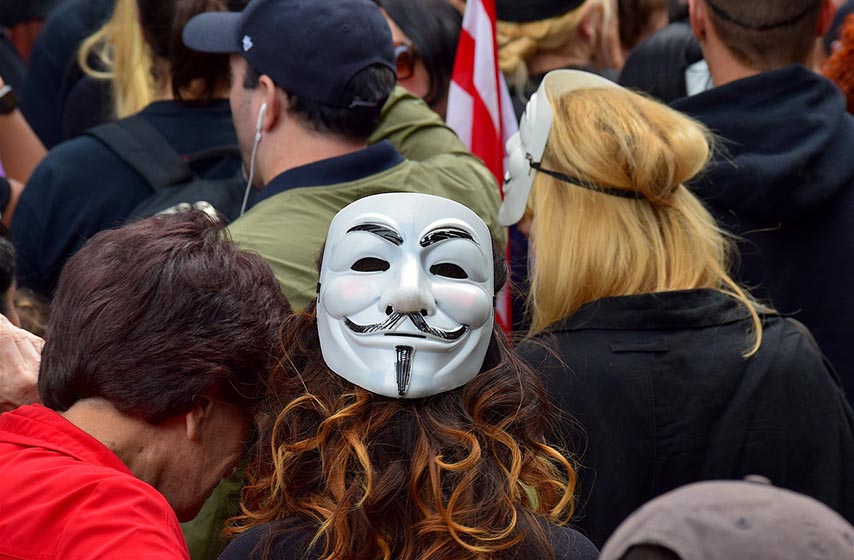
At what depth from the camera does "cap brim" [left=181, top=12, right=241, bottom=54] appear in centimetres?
390

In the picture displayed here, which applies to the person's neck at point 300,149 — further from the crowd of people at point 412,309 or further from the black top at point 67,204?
the black top at point 67,204

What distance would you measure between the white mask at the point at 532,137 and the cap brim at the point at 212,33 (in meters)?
0.94

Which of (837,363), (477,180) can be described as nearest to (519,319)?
(477,180)

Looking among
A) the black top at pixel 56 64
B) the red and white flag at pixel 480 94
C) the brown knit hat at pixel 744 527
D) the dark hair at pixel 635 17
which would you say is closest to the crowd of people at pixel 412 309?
the brown knit hat at pixel 744 527

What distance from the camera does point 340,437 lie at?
7.75 ft

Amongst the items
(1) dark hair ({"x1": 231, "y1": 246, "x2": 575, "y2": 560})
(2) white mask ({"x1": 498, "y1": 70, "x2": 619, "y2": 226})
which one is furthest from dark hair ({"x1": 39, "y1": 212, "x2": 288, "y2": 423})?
(2) white mask ({"x1": 498, "y1": 70, "x2": 619, "y2": 226})

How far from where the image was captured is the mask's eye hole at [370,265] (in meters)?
2.49

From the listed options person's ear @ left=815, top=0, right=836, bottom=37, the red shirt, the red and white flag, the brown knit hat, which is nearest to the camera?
the brown knit hat

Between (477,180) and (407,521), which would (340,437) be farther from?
(477,180)

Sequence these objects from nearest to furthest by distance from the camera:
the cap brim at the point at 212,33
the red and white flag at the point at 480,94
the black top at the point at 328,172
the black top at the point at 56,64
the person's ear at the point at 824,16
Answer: the black top at the point at 328,172, the cap brim at the point at 212,33, the person's ear at the point at 824,16, the red and white flag at the point at 480,94, the black top at the point at 56,64

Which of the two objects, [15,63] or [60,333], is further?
[15,63]

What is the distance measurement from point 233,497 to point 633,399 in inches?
38.8

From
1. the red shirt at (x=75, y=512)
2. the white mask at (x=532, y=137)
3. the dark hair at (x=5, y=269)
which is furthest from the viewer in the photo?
the white mask at (x=532, y=137)

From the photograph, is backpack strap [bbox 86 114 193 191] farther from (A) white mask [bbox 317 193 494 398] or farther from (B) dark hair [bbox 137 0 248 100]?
(A) white mask [bbox 317 193 494 398]
